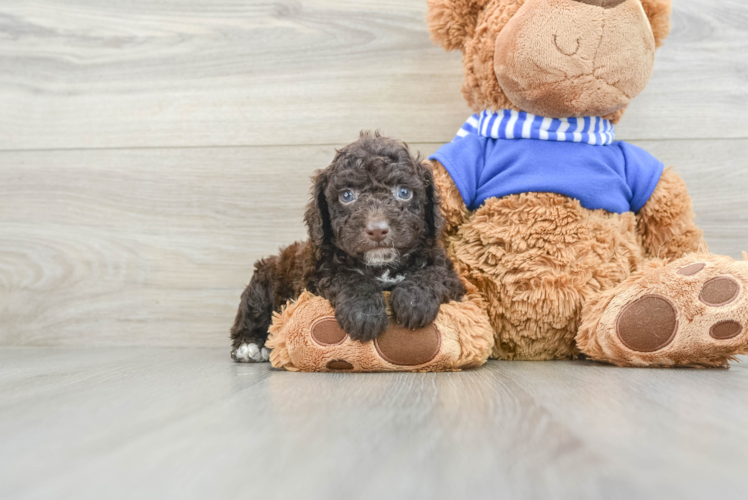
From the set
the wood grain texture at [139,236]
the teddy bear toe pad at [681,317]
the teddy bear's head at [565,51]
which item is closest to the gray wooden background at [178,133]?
the wood grain texture at [139,236]

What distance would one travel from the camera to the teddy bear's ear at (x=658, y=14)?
59.1 inches

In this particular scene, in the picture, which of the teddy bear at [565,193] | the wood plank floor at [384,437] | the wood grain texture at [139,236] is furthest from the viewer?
the wood grain texture at [139,236]

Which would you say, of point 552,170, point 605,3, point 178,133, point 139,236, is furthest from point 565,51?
point 139,236

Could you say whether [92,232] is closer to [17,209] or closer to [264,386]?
[17,209]

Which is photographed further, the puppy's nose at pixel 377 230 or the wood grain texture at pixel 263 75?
the wood grain texture at pixel 263 75

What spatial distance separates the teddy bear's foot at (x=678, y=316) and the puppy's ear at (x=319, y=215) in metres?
0.68

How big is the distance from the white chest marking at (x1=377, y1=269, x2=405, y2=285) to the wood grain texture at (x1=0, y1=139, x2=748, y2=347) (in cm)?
66

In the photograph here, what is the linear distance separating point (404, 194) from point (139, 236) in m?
1.14

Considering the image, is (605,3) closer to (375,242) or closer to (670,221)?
(670,221)

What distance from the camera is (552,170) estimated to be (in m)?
1.49

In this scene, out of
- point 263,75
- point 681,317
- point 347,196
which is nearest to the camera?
point 681,317

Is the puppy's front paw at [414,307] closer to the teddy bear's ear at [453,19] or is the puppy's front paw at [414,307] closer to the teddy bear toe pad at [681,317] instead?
the teddy bear toe pad at [681,317]

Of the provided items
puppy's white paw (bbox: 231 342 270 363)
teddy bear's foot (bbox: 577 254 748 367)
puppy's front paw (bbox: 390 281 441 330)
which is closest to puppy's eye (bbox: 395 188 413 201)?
puppy's front paw (bbox: 390 281 441 330)

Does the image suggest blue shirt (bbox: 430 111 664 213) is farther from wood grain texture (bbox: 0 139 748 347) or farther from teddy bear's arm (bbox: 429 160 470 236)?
wood grain texture (bbox: 0 139 748 347)
